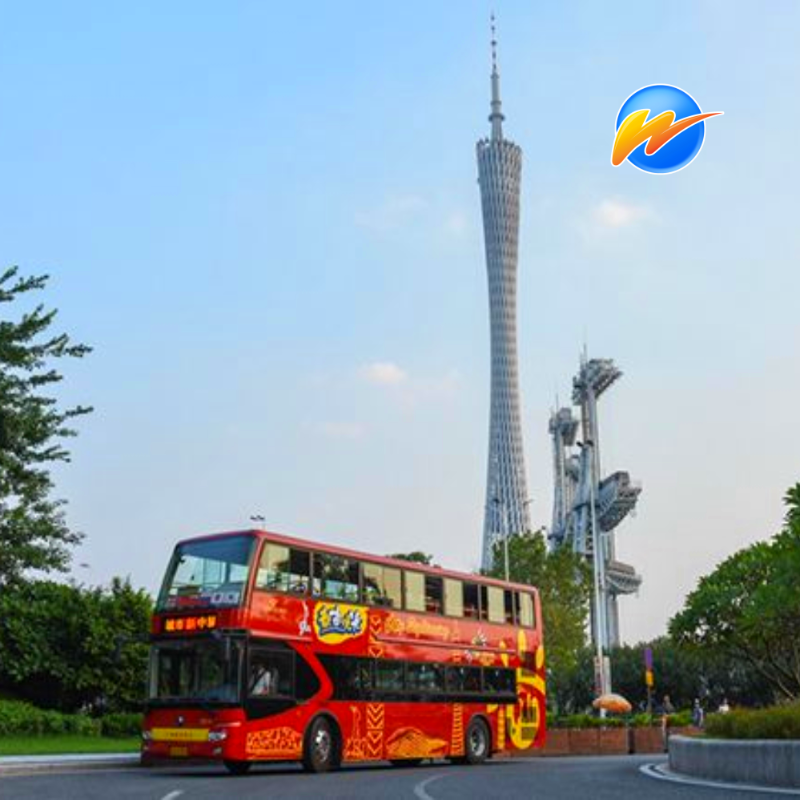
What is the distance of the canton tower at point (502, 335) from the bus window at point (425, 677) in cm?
7364

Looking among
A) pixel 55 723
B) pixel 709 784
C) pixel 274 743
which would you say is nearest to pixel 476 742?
pixel 274 743

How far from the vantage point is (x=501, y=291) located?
112 metres

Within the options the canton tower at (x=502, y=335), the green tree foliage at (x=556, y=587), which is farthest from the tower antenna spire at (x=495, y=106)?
the green tree foliage at (x=556, y=587)

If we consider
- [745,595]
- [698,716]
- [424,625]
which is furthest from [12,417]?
[698,716]

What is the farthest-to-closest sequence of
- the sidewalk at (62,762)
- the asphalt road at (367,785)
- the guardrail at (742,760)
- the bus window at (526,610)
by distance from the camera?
the bus window at (526,610), the sidewalk at (62,762), the asphalt road at (367,785), the guardrail at (742,760)

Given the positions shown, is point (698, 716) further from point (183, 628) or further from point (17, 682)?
point (183, 628)

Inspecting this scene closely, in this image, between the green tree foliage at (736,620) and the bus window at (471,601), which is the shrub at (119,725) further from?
the green tree foliage at (736,620)

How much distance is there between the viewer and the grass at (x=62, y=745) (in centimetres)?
2789

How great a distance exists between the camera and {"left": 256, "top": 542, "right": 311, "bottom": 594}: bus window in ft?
67.8

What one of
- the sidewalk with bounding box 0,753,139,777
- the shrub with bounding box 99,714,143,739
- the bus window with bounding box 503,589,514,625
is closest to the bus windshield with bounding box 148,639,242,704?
the sidewalk with bounding box 0,753,139,777

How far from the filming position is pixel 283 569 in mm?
21188

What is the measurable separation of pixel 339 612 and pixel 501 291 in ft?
301

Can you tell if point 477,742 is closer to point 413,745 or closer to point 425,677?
point 413,745

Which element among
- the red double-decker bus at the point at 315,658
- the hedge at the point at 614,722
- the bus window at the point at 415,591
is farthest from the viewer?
the hedge at the point at 614,722
